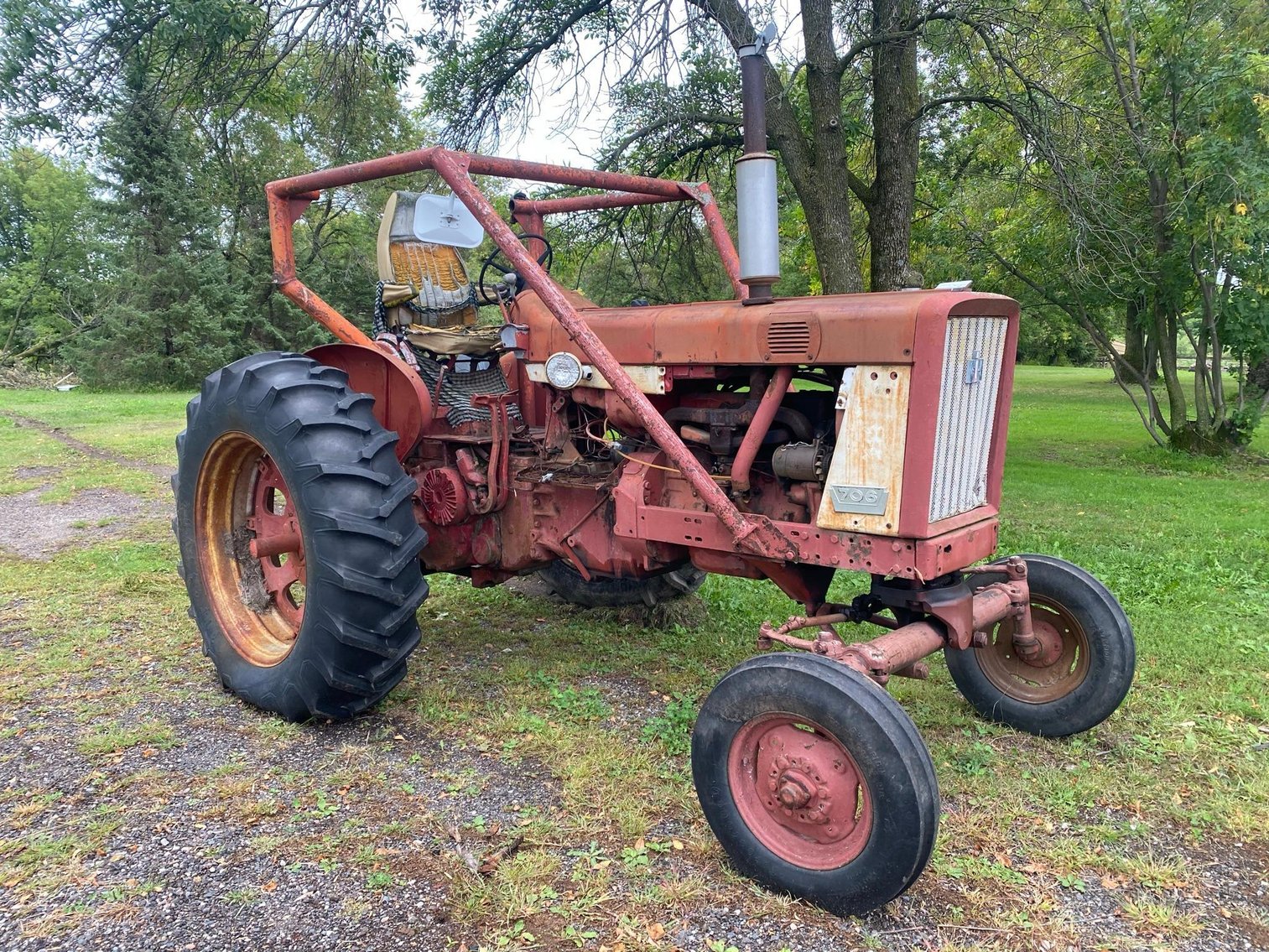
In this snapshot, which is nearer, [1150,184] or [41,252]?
[1150,184]

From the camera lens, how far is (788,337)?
2.84m

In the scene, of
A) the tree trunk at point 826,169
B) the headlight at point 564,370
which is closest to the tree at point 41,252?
the tree trunk at point 826,169

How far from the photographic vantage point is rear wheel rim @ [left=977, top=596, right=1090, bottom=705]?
332 cm

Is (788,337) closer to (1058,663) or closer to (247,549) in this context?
(1058,663)

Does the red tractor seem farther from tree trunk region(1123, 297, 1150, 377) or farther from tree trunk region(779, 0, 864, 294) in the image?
tree trunk region(1123, 297, 1150, 377)

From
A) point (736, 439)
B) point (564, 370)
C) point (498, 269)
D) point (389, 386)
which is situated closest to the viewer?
point (736, 439)

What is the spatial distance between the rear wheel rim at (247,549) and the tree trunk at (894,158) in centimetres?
553

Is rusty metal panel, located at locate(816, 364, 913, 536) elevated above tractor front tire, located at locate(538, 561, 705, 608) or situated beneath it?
elevated above

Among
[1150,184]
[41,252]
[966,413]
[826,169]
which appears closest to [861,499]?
[966,413]

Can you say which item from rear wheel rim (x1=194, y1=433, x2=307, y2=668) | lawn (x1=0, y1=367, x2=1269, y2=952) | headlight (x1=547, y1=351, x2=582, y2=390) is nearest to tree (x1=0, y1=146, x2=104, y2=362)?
rear wheel rim (x1=194, y1=433, x2=307, y2=668)

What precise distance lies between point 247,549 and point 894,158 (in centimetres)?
628

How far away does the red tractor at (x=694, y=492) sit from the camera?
8.11 feet

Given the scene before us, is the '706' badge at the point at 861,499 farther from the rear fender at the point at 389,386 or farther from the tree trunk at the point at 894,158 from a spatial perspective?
the tree trunk at the point at 894,158

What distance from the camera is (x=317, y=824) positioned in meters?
2.74
